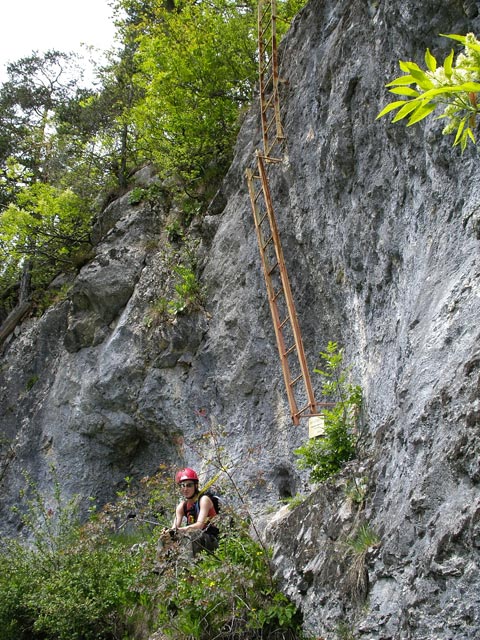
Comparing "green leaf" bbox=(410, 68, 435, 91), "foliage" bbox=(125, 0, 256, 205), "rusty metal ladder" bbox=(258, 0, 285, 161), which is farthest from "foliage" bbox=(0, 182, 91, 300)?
"green leaf" bbox=(410, 68, 435, 91)

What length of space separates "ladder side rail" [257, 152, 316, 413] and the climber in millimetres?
1565

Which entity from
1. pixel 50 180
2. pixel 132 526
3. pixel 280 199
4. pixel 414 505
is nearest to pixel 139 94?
pixel 50 180

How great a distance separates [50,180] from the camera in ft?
56.2

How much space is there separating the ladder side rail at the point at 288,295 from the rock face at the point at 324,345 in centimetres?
20

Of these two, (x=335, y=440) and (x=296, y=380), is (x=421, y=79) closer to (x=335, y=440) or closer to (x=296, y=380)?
(x=335, y=440)

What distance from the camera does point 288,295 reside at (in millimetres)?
7898

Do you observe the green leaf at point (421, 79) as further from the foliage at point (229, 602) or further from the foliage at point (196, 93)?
the foliage at point (196, 93)

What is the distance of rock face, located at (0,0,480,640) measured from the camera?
3.72 m

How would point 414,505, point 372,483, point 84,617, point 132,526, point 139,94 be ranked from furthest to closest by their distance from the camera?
point 139,94
point 132,526
point 84,617
point 372,483
point 414,505

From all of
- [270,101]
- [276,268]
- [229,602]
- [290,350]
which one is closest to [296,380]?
[290,350]

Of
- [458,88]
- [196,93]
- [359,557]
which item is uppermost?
[196,93]

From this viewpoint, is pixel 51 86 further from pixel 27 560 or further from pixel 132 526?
pixel 27 560

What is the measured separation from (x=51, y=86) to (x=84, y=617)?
1866cm

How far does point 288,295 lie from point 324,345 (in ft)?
2.49
